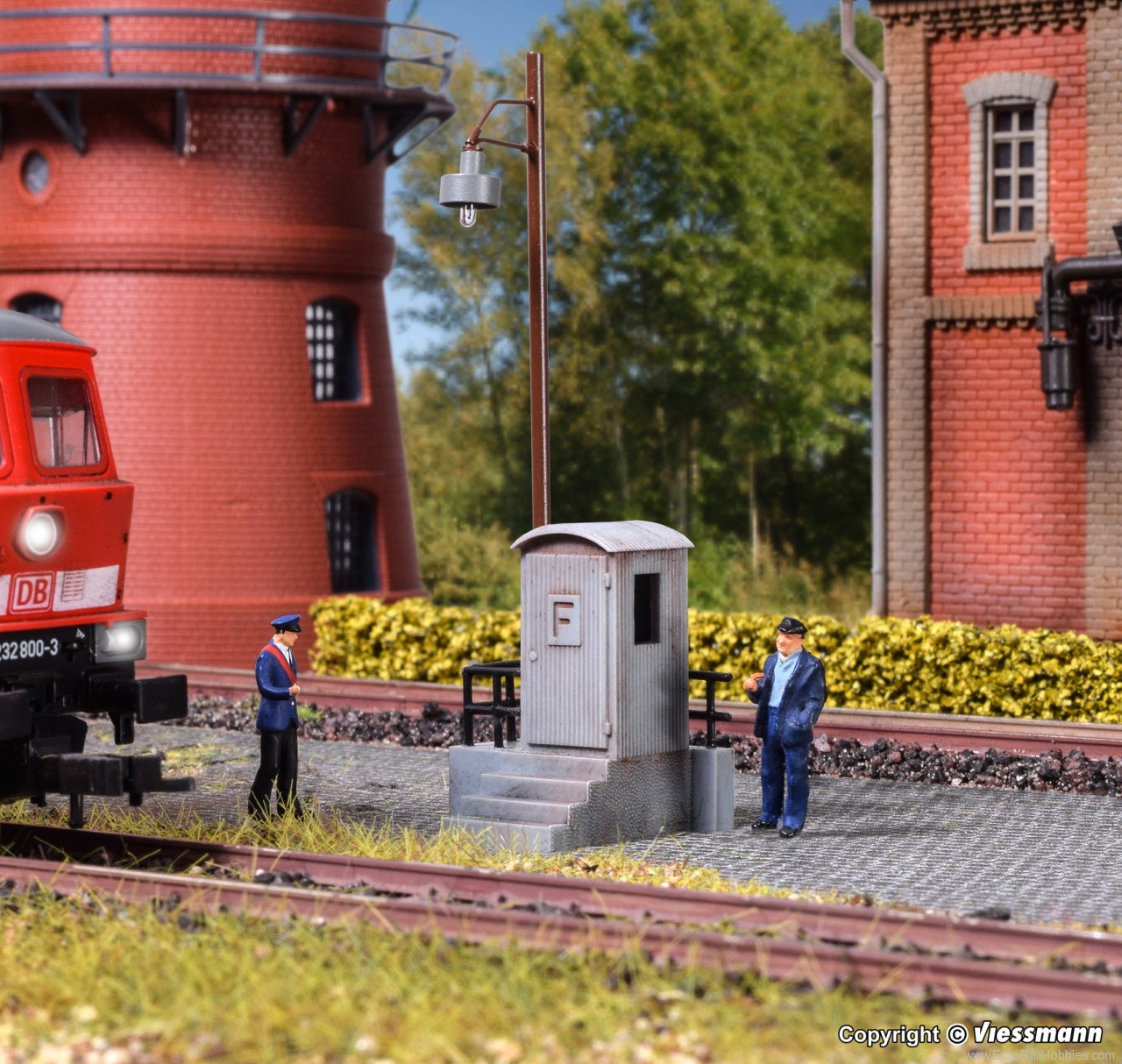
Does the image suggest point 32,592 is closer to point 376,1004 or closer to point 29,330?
point 29,330

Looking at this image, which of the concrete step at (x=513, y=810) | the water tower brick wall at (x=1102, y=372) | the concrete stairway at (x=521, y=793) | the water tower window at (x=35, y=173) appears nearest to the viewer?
the concrete stairway at (x=521, y=793)

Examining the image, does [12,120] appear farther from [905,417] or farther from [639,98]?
[639,98]

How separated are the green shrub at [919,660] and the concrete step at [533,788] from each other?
5.86 meters

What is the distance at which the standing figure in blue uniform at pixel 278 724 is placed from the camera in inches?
509

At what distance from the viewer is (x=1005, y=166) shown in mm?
19734

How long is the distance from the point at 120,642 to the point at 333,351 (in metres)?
12.9

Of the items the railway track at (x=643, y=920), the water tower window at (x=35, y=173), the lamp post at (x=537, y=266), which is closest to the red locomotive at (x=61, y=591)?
the railway track at (x=643, y=920)

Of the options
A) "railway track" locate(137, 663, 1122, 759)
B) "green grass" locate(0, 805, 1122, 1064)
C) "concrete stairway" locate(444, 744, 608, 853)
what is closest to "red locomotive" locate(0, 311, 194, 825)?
"green grass" locate(0, 805, 1122, 1064)

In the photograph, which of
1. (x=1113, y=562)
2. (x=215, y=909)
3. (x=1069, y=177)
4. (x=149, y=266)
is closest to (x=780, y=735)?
(x=215, y=909)

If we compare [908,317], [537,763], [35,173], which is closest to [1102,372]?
[908,317]

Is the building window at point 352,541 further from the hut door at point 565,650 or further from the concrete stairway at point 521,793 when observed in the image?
the hut door at point 565,650

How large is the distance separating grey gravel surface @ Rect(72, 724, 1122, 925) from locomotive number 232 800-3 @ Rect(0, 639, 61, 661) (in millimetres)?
2492

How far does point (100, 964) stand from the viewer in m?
8.89

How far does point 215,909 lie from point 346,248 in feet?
50.7
